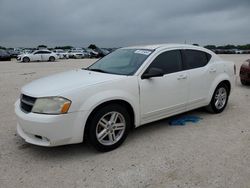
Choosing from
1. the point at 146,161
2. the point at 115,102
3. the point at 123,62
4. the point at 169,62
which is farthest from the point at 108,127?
the point at 169,62

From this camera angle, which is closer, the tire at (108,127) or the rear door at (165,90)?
the tire at (108,127)

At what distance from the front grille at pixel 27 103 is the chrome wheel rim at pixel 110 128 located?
3.15 feet

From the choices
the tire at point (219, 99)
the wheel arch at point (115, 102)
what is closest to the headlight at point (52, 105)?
the wheel arch at point (115, 102)

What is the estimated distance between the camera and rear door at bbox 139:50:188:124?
13.3 ft

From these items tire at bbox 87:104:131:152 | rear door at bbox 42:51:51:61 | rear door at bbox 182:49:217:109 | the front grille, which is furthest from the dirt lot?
rear door at bbox 42:51:51:61

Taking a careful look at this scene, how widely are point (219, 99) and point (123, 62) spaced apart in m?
2.45

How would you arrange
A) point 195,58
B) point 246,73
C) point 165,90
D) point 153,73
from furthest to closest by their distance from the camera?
1. point 246,73
2. point 195,58
3. point 165,90
4. point 153,73

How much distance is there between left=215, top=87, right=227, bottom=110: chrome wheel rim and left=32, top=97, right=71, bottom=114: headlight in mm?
3481

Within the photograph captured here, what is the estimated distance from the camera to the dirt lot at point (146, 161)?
2.98 metres

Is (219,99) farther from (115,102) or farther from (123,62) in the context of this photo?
(115,102)

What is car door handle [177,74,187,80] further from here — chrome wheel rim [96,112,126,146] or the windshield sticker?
chrome wheel rim [96,112,126,146]

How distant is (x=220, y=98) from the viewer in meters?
5.57

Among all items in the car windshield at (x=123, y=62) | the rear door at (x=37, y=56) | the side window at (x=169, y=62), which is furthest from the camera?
the rear door at (x=37, y=56)

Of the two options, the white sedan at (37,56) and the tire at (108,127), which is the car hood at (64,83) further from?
the white sedan at (37,56)
